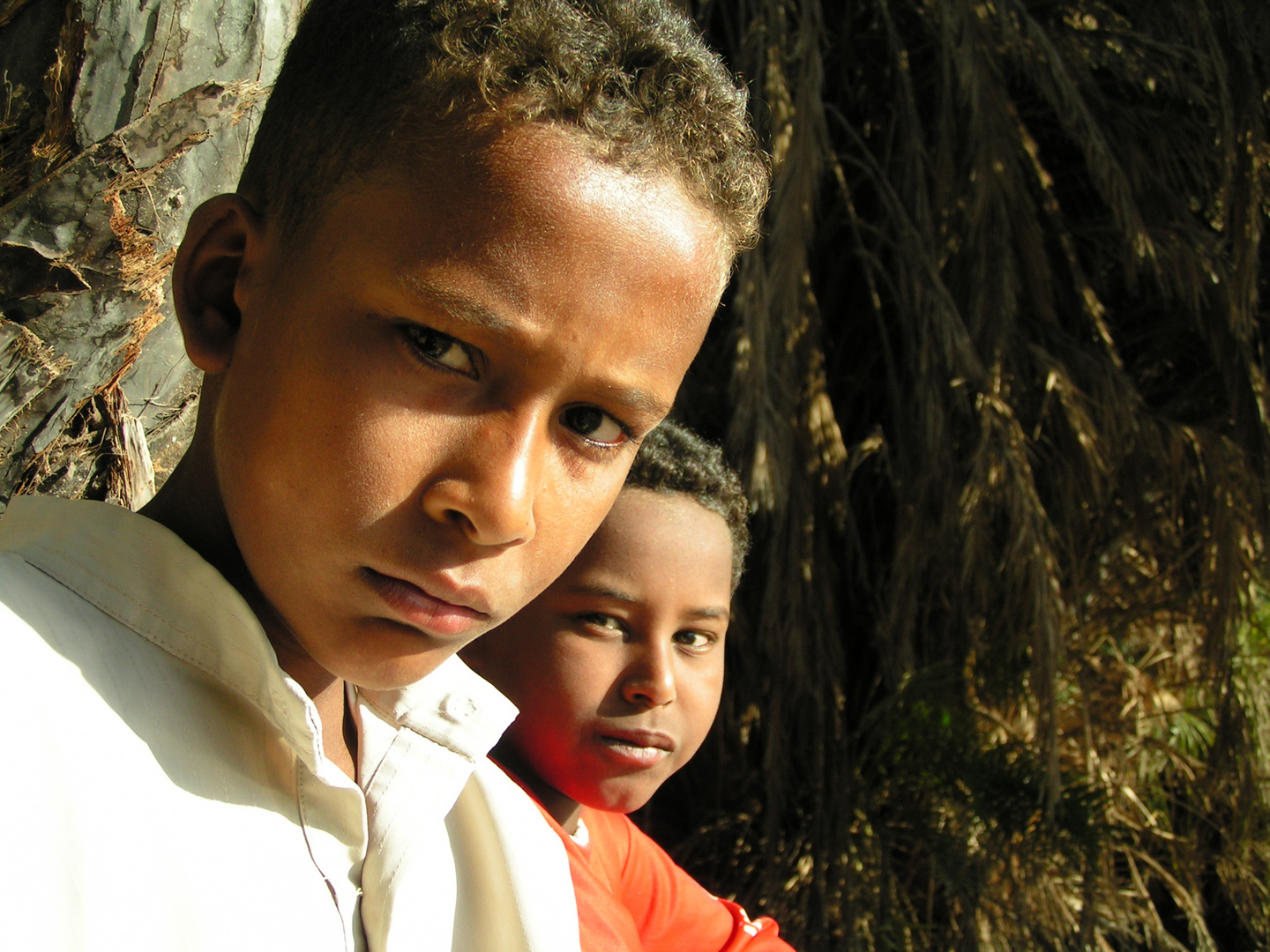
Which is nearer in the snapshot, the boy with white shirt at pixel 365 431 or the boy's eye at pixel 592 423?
the boy with white shirt at pixel 365 431

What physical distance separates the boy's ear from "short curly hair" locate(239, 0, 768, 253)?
0.03 m

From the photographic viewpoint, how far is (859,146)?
287 centimetres

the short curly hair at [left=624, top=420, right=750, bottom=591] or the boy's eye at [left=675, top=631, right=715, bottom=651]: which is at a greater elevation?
the short curly hair at [left=624, top=420, right=750, bottom=591]

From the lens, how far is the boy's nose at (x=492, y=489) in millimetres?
750

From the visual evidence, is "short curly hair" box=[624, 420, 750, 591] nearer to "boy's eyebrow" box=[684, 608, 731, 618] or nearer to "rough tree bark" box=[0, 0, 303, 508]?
"boy's eyebrow" box=[684, 608, 731, 618]

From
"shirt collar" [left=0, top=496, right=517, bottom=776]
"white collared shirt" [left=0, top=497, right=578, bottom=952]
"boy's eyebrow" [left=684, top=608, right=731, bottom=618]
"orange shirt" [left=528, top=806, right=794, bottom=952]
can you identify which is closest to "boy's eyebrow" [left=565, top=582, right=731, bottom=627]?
"boy's eyebrow" [left=684, top=608, right=731, bottom=618]

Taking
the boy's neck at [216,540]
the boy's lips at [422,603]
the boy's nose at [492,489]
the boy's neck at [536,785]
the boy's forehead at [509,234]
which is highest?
the boy's forehead at [509,234]

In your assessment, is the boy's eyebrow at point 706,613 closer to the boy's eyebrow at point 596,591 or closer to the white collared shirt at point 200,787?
the boy's eyebrow at point 596,591

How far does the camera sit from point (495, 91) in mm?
780

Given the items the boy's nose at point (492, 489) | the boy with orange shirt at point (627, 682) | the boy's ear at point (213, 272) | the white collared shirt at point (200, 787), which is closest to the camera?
the white collared shirt at point (200, 787)

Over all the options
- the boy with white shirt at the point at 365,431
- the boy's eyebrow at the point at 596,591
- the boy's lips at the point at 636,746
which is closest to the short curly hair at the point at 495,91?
the boy with white shirt at the point at 365,431

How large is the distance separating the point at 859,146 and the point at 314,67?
2.25 metres

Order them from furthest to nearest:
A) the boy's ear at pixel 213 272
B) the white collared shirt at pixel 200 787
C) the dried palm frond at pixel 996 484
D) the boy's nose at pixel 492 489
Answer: the dried palm frond at pixel 996 484, the boy's ear at pixel 213 272, the boy's nose at pixel 492 489, the white collared shirt at pixel 200 787

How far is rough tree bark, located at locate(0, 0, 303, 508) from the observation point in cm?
112
